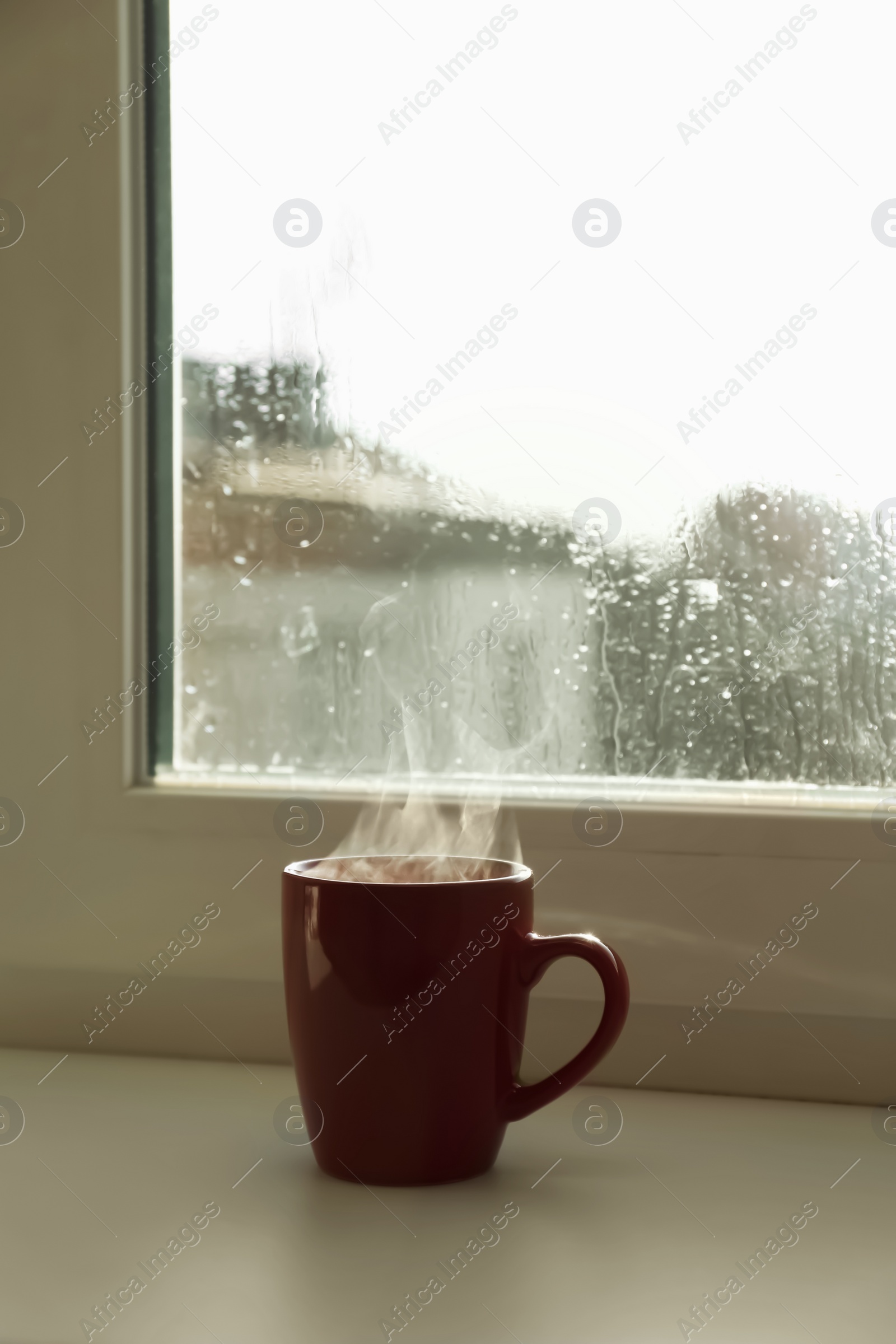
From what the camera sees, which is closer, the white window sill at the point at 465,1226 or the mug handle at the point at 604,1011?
the white window sill at the point at 465,1226

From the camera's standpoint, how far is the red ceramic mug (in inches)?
19.6

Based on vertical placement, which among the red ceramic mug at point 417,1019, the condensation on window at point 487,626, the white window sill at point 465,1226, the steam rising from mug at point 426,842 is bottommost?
the white window sill at point 465,1226

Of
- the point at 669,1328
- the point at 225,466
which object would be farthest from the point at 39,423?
the point at 669,1328

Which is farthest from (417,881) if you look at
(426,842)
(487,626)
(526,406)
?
(526,406)

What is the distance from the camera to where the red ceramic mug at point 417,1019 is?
497mm

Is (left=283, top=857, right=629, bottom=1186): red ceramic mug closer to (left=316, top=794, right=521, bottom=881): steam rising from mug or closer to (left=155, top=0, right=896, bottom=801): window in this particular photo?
(left=316, top=794, right=521, bottom=881): steam rising from mug

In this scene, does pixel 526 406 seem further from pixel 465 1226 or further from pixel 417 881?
pixel 465 1226

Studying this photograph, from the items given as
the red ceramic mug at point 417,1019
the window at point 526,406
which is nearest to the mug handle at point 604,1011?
the red ceramic mug at point 417,1019

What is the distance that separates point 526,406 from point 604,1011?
39 cm

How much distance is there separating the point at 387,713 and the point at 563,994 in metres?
0.21

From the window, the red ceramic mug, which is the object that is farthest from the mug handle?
the window

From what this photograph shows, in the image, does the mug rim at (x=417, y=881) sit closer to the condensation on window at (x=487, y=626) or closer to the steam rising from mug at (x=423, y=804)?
the steam rising from mug at (x=423, y=804)

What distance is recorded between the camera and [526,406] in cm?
73

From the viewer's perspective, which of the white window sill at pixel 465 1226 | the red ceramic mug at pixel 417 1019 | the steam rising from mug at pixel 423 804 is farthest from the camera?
the steam rising from mug at pixel 423 804
